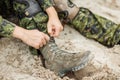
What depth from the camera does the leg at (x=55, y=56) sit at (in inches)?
88.6

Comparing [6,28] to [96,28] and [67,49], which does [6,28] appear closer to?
[67,49]

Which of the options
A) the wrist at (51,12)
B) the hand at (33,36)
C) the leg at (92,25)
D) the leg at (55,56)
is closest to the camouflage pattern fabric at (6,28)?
the hand at (33,36)

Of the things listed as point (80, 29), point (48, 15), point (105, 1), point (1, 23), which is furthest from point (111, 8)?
point (1, 23)

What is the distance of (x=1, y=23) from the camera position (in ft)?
7.55

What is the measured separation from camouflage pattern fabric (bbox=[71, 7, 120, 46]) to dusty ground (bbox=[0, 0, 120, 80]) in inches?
1.7

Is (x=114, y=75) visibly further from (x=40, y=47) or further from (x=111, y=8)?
(x=111, y=8)

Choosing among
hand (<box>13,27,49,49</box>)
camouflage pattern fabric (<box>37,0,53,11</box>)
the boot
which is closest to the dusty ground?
the boot

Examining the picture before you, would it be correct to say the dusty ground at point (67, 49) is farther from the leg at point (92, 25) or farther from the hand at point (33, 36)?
the hand at point (33, 36)

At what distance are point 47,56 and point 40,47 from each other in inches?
2.6

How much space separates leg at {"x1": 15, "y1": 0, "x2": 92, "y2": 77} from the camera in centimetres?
225

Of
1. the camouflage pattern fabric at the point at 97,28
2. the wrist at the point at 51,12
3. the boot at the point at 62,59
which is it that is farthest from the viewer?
the camouflage pattern fabric at the point at 97,28

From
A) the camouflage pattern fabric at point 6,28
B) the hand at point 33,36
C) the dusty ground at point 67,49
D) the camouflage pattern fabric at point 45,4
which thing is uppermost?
the camouflage pattern fabric at point 45,4

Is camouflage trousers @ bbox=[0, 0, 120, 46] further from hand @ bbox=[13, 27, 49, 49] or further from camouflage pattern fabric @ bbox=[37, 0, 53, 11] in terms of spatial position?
hand @ bbox=[13, 27, 49, 49]

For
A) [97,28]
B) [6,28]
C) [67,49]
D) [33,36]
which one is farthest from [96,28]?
[6,28]
